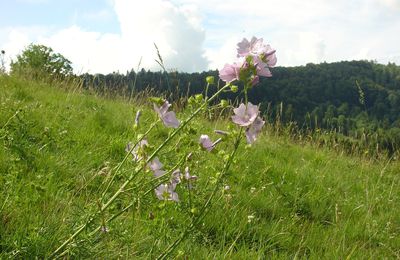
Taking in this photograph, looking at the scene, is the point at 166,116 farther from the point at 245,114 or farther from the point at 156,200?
the point at 156,200

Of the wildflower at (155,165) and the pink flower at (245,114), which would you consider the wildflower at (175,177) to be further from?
the pink flower at (245,114)

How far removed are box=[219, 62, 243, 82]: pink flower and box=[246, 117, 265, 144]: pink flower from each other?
175mm

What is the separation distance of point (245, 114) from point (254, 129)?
0.21 ft

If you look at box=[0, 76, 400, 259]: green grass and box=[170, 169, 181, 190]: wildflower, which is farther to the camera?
box=[0, 76, 400, 259]: green grass

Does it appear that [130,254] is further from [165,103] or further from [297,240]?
[297,240]

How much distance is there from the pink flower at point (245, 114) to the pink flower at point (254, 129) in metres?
0.03

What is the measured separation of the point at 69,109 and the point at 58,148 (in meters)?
1.24

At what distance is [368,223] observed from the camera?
11.9 ft

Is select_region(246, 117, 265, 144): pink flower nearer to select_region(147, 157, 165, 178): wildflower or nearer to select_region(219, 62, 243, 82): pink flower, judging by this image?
select_region(219, 62, 243, 82): pink flower

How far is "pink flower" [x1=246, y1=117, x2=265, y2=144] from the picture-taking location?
5.29 feet

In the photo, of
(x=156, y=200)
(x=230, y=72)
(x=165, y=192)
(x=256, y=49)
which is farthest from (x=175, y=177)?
(x=256, y=49)

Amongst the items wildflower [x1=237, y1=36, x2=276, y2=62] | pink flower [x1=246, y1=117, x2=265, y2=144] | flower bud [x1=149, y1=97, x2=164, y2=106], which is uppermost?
wildflower [x1=237, y1=36, x2=276, y2=62]

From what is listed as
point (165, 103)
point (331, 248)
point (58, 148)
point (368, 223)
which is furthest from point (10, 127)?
point (368, 223)

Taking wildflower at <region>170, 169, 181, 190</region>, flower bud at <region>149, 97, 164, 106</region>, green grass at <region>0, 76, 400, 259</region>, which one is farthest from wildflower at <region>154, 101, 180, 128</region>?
wildflower at <region>170, 169, 181, 190</region>
